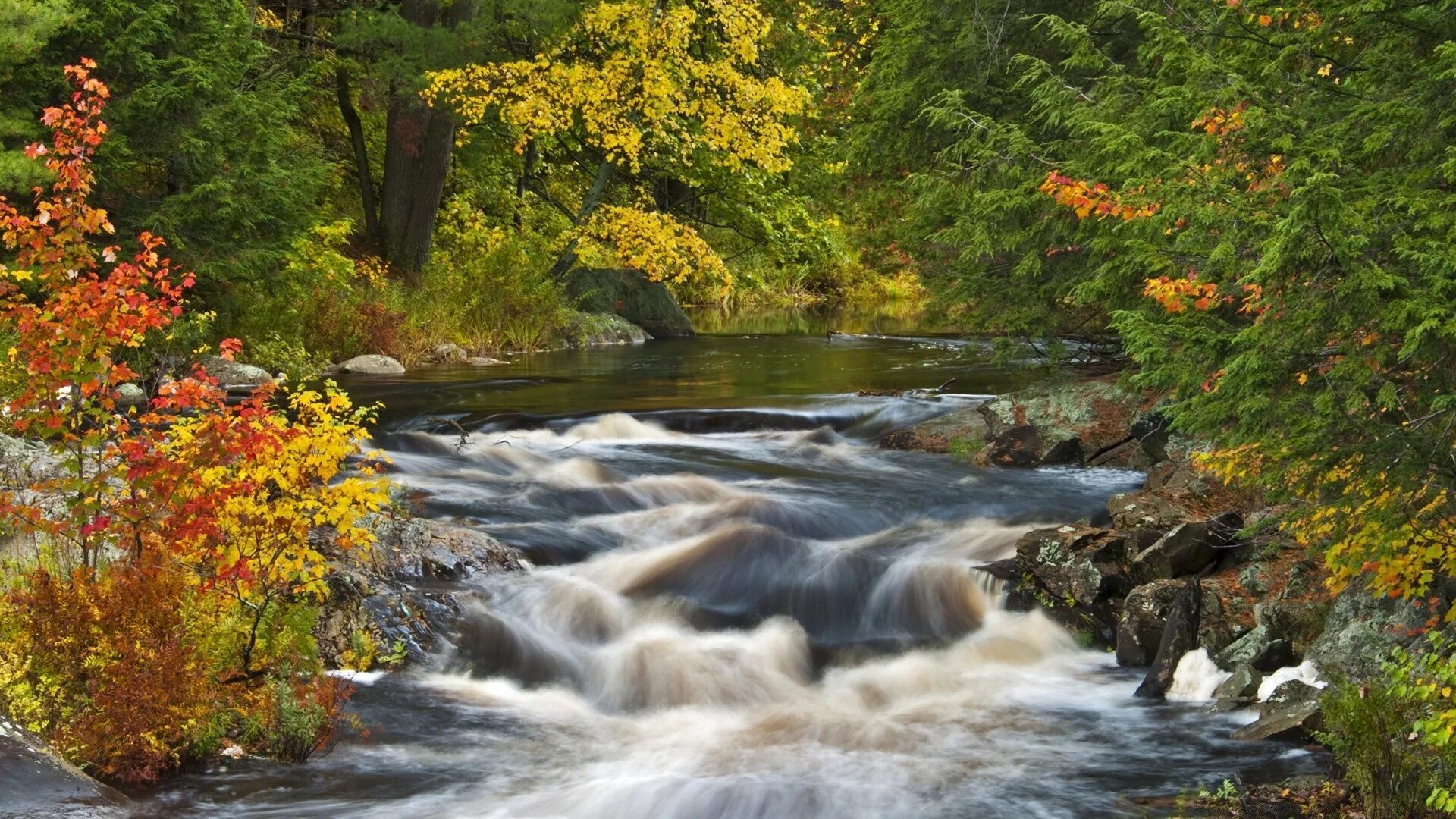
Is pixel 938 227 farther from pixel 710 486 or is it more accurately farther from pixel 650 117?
pixel 650 117

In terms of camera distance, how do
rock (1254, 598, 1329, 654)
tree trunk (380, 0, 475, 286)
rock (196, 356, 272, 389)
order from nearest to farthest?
rock (1254, 598, 1329, 654) → rock (196, 356, 272, 389) → tree trunk (380, 0, 475, 286)

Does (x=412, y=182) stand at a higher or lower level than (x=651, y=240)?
higher

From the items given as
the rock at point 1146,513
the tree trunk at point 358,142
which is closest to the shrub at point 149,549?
the rock at point 1146,513

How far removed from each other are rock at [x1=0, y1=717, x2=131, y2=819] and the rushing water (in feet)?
1.13

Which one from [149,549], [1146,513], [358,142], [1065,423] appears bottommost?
[1146,513]

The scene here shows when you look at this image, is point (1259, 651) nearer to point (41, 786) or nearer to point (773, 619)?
point (773, 619)

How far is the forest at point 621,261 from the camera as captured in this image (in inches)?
211

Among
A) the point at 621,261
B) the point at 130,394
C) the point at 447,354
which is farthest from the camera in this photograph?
the point at 621,261

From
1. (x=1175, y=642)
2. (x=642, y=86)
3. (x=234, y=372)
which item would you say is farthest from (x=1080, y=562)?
(x=642, y=86)

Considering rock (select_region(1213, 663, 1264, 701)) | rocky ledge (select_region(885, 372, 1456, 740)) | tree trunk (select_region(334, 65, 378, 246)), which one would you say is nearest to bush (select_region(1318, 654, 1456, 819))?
rocky ledge (select_region(885, 372, 1456, 740))

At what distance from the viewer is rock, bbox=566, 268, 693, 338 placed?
25344mm

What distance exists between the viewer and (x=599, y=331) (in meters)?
23.9

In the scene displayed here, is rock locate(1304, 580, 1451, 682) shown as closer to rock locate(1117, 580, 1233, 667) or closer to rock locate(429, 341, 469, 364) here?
rock locate(1117, 580, 1233, 667)

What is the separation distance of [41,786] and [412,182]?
17.4m
